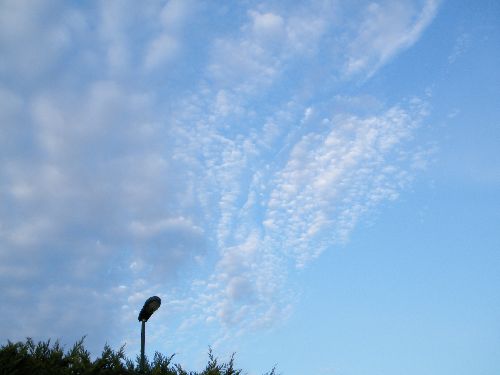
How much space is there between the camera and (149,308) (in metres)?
13.0

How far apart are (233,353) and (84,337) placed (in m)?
4.68

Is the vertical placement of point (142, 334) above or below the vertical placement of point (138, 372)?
above

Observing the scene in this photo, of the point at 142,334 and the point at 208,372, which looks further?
the point at 142,334

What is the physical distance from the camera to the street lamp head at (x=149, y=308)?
12906mm

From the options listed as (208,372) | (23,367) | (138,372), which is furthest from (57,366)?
(208,372)

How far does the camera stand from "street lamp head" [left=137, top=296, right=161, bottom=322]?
12.9 metres

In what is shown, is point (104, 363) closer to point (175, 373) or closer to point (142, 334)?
point (142, 334)

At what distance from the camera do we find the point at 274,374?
12602mm

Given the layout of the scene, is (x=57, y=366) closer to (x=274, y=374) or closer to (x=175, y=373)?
Answer: (x=175, y=373)

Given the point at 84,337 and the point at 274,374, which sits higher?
the point at 84,337

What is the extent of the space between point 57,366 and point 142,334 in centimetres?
240

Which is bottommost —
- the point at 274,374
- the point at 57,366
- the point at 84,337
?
the point at 274,374

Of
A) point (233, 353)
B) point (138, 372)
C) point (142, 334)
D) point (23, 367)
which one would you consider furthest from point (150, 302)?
point (23, 367)

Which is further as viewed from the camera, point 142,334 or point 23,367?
point 142,334
